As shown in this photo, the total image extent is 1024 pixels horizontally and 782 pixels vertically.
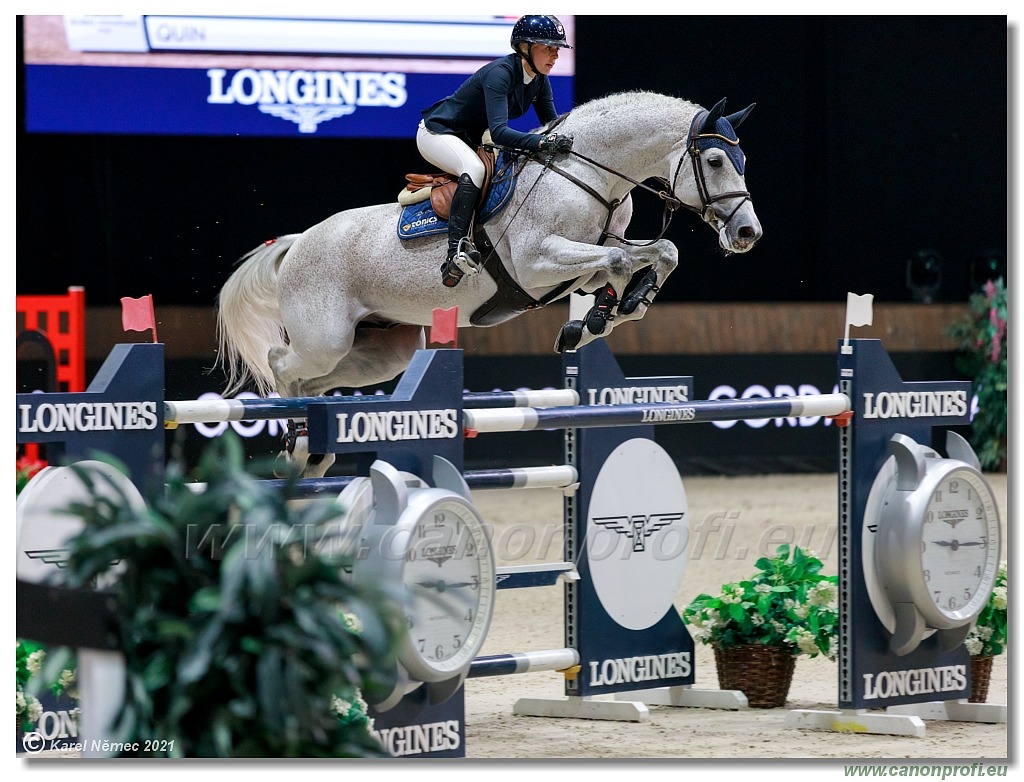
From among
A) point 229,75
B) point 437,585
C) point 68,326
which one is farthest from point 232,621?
point 68,326

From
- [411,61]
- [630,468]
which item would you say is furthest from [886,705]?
[411,61]

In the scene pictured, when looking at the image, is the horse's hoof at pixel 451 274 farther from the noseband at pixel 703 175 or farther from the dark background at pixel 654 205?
the dark background at pixel 654 205

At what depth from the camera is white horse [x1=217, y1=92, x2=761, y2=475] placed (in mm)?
3566

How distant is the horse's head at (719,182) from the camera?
3.49m

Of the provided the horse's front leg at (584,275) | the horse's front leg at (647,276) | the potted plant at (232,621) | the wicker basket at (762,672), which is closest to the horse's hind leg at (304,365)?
the horse's front leg at (584,275)

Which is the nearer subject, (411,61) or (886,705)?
(886,705)

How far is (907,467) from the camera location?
10.8 ft

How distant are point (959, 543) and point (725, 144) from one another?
1.13 metres

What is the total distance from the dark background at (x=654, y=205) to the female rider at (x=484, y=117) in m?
2.90

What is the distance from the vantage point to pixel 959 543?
329cm

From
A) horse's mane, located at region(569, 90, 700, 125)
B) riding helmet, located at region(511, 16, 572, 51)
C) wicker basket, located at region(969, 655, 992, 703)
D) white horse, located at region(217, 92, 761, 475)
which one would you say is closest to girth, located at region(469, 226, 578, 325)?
white horse, located at region(217, 92, 761, 475)

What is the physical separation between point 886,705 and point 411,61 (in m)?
3.42

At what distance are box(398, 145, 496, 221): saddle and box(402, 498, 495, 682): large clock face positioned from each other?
1423 mm

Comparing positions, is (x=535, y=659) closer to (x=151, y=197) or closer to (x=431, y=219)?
(x=431, y=219)
